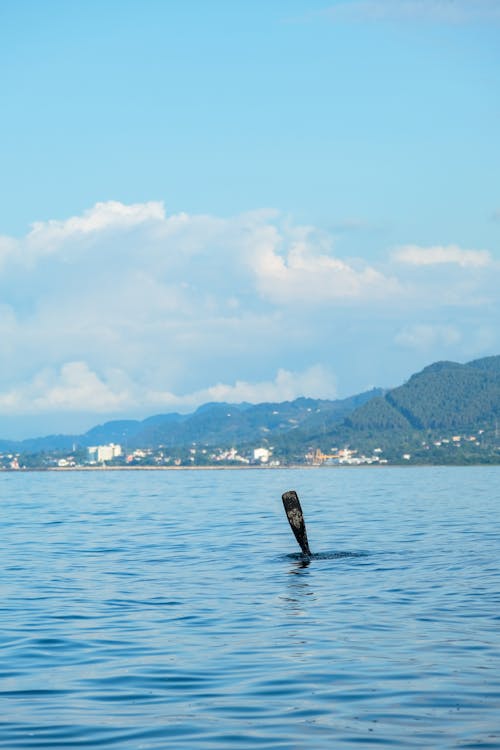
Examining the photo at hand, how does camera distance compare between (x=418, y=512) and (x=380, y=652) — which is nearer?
(x=380, y=652)

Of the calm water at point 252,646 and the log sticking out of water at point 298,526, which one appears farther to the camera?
the log sticking out of water at point 298,526

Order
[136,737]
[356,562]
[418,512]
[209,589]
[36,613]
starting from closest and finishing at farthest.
Answer: [136,737] < [36,613] < [209,589] < [356,562] < [418,512]

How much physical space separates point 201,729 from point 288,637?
7.03 metres

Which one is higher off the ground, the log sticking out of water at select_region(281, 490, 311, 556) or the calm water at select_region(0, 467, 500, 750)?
the log sticking out of water at select_region(281, 490, 311, 556)

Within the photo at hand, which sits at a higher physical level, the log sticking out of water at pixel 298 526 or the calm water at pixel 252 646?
the log sticking out of water at pixel 298 526

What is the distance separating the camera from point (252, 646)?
20094 millimetres

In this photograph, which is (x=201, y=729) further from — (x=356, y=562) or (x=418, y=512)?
(x=418, y=512)

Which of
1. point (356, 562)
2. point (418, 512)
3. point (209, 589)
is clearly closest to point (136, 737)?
point (209, 589)

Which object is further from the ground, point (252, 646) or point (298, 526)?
point (298, 526)

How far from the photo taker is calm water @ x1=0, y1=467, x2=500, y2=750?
14.2m

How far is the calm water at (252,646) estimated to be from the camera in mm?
14219

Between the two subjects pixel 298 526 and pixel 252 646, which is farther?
pixel 298 526

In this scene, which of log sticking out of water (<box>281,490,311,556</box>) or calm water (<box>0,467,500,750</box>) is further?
log sticking out of water (<box>281,490,311,556</box>)

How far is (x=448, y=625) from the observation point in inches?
858
